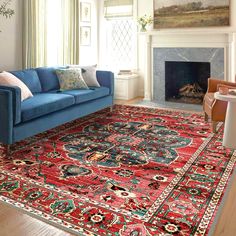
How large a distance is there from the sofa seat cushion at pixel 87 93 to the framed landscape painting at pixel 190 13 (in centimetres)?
210

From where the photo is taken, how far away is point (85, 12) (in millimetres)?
6703

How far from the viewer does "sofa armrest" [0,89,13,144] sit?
3.27 meters

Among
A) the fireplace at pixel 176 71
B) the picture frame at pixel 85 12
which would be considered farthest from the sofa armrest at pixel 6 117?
the picture frame at pixel 85 12

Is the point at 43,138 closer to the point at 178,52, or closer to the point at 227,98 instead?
the point at 227,98

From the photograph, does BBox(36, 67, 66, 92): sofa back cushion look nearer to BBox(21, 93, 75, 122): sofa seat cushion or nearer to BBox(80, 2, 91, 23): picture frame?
BBox(21, 93, 75, 122): sofa seat cushion

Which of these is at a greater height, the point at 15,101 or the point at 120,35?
the point at 120,35

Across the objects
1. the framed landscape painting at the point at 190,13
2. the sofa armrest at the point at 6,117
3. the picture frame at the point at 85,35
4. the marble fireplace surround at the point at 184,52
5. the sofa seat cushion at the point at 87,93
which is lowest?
the sofa armrest at the point at 6,117

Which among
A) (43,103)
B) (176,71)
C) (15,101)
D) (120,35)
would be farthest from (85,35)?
(15,101)

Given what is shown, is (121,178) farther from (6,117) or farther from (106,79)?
(106,79)

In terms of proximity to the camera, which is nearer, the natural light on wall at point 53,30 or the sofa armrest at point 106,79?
the sofa armrest at point 106,79

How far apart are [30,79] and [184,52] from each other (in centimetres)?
314

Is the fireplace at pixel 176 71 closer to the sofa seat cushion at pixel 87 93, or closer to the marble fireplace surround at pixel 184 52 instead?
the marble fireplace surround at pixel 184 52

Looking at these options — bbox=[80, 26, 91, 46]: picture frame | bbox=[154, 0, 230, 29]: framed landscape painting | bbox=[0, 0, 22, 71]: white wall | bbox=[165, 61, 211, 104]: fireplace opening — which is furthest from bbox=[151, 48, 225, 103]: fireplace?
bbox=[0, 0, 22, 71]: white wall

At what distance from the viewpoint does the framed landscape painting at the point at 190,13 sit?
5.70 meters
